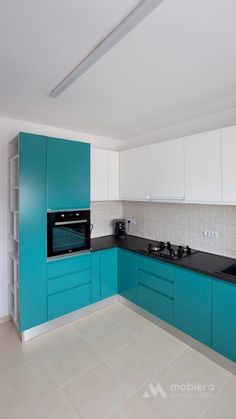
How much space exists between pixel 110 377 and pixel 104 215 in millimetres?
2195

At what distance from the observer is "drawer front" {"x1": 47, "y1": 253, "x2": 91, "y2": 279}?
8.04 feet

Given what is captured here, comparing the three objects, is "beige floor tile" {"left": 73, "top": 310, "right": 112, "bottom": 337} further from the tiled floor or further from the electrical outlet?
the electrical outlet

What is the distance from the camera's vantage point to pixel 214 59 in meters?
1.50

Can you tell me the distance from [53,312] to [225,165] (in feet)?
8.08

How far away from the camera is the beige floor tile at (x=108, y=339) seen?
219cm

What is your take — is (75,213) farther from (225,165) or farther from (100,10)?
(100,10)

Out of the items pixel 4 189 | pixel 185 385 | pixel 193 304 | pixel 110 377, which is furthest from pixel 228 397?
pixel 4 189

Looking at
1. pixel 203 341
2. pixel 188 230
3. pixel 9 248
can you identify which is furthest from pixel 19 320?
pixel 188 230

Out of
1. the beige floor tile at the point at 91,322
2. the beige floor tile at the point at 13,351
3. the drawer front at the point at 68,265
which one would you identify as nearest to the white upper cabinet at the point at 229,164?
the drawer front at the point at 68,265

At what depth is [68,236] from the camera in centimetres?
258

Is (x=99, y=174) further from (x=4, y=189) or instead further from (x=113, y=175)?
(x=4, y=189)

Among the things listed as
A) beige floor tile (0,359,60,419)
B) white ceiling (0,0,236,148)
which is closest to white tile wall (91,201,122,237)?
white ceiling (0,0,236,148)

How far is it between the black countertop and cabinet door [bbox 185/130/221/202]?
66 centimetres

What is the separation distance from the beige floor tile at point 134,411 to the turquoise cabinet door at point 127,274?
120 centimetres
